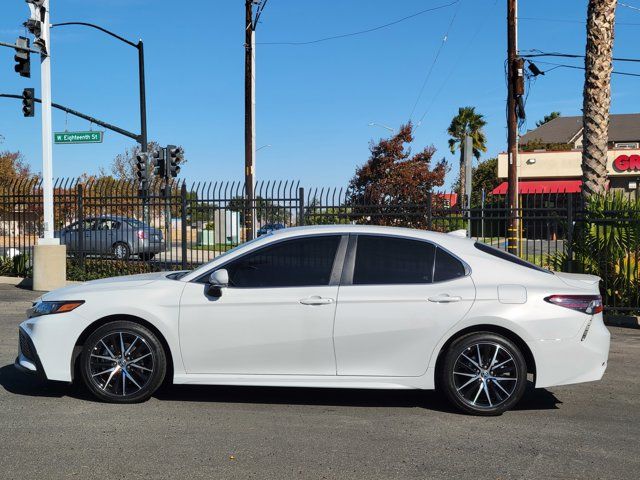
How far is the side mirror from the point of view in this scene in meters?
5.58

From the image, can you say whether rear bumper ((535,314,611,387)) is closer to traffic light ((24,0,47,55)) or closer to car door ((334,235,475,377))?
car door ((334,235,475,377))

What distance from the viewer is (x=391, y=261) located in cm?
582

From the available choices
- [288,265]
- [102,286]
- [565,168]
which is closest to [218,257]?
[288,265]

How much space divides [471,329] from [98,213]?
12050 mm

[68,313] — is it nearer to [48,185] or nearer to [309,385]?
[309,385]

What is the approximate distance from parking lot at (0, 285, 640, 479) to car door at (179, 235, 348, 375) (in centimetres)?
43

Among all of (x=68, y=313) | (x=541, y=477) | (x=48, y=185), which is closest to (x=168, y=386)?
(x=68, y=313)

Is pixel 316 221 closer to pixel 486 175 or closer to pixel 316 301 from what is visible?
pixel 316 301

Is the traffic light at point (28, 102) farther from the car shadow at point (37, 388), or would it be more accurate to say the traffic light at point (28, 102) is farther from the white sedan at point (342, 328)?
the white sedan at point (342, 328)

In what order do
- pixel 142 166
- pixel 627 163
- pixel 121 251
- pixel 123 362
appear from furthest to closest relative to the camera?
pixel 627 163 < pixel 142 166 < pixel 121 251 < pixel 123 362

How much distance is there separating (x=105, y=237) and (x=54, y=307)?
1029cm

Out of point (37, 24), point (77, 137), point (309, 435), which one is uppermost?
point (37, 24)

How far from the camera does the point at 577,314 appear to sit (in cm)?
562

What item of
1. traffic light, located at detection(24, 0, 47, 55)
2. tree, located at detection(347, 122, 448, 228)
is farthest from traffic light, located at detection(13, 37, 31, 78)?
tree, located at detection(347, 122, 448, 228)
